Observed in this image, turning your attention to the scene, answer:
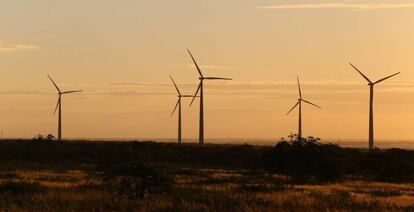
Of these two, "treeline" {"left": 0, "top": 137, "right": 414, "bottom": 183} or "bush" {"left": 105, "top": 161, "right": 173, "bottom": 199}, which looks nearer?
"bush" {"left": 105, "top": 161, "right": 173, "bottom": 199}

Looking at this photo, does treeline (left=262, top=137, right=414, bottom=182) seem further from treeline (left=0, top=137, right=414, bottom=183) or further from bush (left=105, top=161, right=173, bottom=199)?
bush (left=105, top=161, right=173, bottom=199)

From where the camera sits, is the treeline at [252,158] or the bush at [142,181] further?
the treeline at [252,158]

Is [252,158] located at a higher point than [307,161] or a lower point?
lower

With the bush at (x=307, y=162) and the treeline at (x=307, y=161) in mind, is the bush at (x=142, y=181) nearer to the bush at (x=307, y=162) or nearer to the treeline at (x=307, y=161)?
the treeline at (x=307, y=161)

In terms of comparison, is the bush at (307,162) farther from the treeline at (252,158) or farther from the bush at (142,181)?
the bush at (142,181)

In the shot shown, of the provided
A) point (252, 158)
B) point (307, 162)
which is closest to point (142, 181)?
point (307, 162)

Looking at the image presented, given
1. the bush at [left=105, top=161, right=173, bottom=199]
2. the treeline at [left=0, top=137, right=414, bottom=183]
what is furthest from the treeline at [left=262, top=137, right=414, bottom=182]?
the bush at [left=105, top=161, right=173, bottom=199]

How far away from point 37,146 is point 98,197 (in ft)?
291

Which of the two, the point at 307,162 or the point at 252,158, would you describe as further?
the point at 252,158

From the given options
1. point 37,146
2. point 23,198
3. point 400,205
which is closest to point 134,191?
point 23,198

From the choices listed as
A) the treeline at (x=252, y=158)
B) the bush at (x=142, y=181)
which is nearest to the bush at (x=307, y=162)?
the treeline at (x=252, y=158)

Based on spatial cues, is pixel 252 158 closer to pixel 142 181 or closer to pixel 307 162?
pixel 307 162

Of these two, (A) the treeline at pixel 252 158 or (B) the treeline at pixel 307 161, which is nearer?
(B) the treeline at pixel 307 161

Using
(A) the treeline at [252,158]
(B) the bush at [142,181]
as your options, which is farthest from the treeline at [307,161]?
(B) the bush at [142,181]
